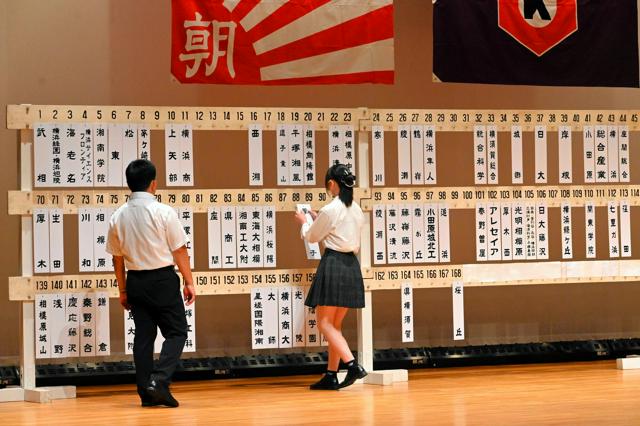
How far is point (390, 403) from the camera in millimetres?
6141

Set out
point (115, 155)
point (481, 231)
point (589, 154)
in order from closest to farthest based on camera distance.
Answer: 1. point (115, 155)
2. point (481, 231)
3. point (589, 154)

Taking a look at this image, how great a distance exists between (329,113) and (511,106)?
2.10m

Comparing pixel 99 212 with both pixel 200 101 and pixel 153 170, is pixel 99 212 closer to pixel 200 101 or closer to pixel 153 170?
pixel 153 170

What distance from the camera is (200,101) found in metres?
8.12

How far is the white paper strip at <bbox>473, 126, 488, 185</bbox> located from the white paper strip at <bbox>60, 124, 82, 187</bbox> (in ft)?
8.71

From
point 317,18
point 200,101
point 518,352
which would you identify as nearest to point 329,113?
point 317,18

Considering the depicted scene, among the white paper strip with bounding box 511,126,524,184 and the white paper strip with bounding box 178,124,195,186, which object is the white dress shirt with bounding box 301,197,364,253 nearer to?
the white paper strip with bounding box 178,124,195,186

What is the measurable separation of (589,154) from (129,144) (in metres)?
3.21

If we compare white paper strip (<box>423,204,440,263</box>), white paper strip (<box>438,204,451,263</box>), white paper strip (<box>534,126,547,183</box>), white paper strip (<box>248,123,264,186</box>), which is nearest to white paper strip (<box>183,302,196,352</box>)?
white paper strip (<box>248,123,264,186</box>)

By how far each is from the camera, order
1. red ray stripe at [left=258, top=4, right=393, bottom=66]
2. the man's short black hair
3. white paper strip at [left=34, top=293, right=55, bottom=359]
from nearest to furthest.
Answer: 1. the man's short black hair
2. white paper strip at [left=34, top=293, right=55, bottom=359]
3. red ray stripe at [left=258, top=4, right=393, bottom=66]

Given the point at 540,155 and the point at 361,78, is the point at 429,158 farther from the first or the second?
the point at 540,155

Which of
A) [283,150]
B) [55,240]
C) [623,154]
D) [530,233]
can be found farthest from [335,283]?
[623,154]

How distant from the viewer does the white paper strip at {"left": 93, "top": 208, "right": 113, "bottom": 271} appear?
687cm

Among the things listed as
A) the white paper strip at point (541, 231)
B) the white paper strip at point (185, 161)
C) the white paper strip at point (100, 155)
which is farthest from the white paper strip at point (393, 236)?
the white paper strip at point (100, 155)
